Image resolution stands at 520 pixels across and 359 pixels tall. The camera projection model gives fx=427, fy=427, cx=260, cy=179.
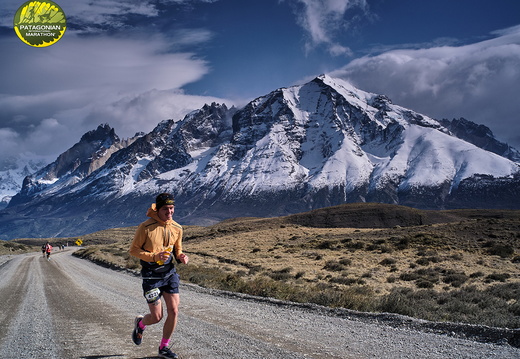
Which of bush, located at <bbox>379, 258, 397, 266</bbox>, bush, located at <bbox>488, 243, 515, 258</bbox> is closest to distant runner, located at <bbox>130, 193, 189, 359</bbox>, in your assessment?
bush, located at <bbox>379, 258, 397, 266</bbox>

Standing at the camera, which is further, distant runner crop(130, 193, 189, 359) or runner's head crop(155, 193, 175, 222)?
runner's head crop(155, 193, 175, 222)

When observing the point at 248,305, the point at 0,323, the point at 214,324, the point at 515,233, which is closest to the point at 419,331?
the point at 214,324

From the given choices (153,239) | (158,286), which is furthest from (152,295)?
(153,239)

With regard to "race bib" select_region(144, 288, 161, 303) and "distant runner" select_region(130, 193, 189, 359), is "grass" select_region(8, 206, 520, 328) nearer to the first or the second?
"distant runner" select_region(130, 193, 189, 359)

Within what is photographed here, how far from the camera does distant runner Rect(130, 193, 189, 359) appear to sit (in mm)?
7367

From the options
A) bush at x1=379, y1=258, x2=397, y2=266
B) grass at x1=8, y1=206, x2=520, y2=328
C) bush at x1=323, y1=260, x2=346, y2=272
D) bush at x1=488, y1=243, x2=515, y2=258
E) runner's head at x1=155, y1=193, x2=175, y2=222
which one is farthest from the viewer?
bush at x1=488, y1=243, x2=515, y2=258

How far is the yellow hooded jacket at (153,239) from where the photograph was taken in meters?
7.40

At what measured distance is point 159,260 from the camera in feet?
23.9

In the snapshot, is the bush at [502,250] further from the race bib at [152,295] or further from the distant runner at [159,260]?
the race bib at [152,295]

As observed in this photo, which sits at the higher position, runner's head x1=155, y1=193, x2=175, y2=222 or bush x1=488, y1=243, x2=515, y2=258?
runner's head x1=155, y1=193, x2=175, y2=222

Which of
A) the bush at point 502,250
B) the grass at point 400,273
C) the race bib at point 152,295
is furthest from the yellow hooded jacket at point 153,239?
the bush at point 502,250

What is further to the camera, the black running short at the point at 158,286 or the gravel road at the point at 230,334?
the gravel road at the point at 230,334

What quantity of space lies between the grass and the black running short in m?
7.73

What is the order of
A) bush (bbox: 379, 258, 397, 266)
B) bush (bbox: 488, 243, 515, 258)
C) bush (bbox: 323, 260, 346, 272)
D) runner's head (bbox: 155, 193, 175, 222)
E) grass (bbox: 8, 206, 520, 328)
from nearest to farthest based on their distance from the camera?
runner's head (bbox: 155, 193, 175, 222) → grass (bbox: 8, 206, 520, 328) → bush (bbox: 323, 260, 346, 272) → bush (bbox: 379, 258, 397, 266) → bush (bbox: 488, 243, 515, 258)
